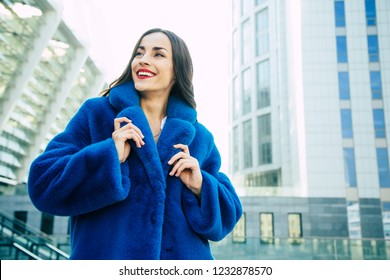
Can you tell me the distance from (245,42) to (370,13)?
31.5ft

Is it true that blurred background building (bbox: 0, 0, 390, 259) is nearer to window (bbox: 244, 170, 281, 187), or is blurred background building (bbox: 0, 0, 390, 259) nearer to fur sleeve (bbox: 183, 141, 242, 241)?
window (bbox: 244, 170, 281, 187)

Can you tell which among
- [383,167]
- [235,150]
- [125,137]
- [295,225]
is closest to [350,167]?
[383,167]

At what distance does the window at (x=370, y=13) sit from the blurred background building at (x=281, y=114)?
5 cm

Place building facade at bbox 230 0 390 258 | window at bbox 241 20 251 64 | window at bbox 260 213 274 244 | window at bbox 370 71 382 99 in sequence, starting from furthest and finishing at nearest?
window at bbox 241 20 251 64 → window at bbox 370 71 382 99 → building facade at bbox 230 0 390 258 → window at bbox 260 213 274 244

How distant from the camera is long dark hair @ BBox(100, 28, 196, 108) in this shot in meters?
1.34

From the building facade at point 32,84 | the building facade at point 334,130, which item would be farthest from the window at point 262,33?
the building facade at point 32,84

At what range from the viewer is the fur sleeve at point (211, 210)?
3.85 ft

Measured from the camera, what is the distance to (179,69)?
1357mm

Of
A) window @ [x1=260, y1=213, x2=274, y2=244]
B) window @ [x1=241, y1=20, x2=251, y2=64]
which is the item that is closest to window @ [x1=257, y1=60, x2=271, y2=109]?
window @ [x1=241, y1=20, x2=251, y2=64]

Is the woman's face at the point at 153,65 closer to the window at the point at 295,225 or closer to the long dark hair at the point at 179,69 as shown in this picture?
the long dark hair at the point at 179,69

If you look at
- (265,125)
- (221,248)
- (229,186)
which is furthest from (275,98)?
Answer: (229,186)

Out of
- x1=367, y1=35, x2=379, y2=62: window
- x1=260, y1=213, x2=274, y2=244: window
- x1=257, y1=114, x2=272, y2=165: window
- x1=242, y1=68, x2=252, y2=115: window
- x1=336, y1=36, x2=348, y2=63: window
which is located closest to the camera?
x1=260, y1=213, x2=274, y2=244: window

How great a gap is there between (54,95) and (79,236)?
1273 centimetres

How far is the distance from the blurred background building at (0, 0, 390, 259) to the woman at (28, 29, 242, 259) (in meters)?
5.98
